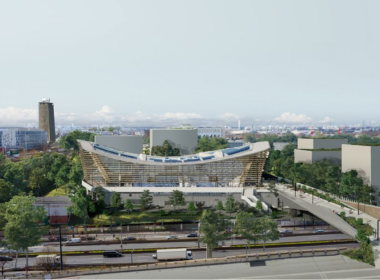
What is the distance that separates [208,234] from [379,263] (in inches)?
724

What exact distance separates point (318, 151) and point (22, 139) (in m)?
121

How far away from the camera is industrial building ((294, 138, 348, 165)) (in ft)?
291

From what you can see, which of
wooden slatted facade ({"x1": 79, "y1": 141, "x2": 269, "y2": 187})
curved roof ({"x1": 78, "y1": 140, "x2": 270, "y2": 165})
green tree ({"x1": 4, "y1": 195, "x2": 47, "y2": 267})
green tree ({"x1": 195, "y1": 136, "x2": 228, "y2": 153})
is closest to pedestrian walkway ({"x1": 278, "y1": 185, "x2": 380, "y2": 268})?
wooden slatted facade ({"x1": 79, "y1": 141, "x2": 269, "y2": 187})

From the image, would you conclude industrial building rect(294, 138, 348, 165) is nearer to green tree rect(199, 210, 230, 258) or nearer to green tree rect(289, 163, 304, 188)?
green tree rect(289, 163, 304, 188)

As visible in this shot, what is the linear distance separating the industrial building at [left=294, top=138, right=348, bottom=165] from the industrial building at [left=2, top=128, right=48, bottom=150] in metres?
111

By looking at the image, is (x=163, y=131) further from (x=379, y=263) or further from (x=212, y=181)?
(x=379, y=263)

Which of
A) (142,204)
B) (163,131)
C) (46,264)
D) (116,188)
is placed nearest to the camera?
(46,264)

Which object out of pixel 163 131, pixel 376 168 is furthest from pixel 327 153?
pixel 163 131

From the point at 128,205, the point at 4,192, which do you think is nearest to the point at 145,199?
the point at 128,205

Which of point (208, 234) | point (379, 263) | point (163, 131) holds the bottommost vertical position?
point (379, 263)

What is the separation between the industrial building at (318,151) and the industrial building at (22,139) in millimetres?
A: 110731

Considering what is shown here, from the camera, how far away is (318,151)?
291 ft

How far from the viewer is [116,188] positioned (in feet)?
202

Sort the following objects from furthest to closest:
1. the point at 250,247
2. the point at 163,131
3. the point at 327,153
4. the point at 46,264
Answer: the point at 163,131 → the point at 327,153 → the point at 250,247 → the point at 46,264
